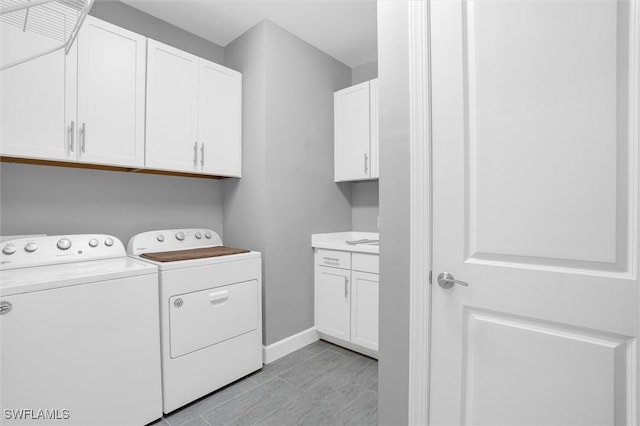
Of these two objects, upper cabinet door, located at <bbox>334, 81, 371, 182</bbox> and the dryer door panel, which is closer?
the dryer door panel

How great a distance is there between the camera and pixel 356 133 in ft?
9.17

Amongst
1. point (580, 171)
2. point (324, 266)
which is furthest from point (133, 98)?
point (580, 171)

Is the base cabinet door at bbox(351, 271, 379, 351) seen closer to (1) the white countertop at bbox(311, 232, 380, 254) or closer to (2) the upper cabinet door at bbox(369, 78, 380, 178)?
(1) the white countertop at bbox(311, 232, 380, 254)

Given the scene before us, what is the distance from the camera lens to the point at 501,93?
1.04 meters

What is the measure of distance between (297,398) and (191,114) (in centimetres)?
210

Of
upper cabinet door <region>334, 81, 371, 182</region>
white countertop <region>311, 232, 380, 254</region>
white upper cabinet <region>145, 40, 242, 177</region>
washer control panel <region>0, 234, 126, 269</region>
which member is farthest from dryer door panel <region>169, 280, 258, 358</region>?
upper cabinet door <region>334, 81, 371, 182</region>

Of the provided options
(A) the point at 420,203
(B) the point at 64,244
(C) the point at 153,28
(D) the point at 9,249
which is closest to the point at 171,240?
(B) the point at 64,244

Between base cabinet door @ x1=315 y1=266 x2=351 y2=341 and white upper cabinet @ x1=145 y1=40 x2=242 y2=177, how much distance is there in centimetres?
122

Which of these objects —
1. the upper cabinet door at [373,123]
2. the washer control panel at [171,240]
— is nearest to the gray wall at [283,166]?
the washer control panel at [171,240]

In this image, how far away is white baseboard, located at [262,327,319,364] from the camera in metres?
2.32

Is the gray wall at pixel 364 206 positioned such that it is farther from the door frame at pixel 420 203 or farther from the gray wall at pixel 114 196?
the door frame at pixel 420 203

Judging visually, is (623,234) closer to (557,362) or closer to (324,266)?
(557,362)

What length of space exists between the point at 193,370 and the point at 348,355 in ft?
3.98

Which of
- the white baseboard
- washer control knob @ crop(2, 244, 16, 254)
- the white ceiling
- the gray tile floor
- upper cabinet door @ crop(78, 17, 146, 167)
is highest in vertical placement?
the white ceiling
